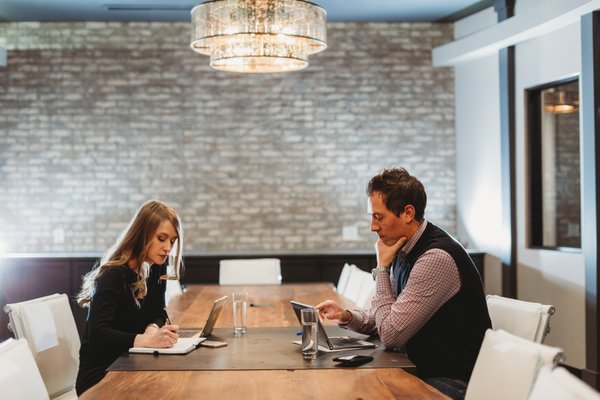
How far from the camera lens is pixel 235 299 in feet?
11.2

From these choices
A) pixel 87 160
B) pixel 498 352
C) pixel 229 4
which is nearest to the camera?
pixel 498 352

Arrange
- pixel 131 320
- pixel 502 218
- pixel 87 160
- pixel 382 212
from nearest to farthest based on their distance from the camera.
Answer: pixel 382 212
pixel 131 320
pixel 502 218
pixel 87 160

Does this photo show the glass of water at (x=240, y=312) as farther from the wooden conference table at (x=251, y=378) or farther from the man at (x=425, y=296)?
the man at (x=425, y=296)

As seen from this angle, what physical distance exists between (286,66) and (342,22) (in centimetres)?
308

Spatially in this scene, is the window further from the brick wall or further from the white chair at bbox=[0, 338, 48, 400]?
the white chair at bbox=[0, 338, 48, 400]

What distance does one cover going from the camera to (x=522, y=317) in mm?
2990

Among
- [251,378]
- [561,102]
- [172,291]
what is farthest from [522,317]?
[561,102]

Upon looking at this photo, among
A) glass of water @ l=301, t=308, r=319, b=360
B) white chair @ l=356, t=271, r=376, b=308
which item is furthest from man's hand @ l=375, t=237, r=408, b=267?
white chair @ l=356, t=271, r=376, b=308

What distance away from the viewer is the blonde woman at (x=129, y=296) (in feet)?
9.95

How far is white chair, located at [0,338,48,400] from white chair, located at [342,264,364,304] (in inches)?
107

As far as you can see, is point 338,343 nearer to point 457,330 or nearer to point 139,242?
point 457,330

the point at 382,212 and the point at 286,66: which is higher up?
the point at 286,66

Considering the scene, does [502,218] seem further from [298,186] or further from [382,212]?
[382,212]

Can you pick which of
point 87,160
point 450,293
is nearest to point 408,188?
point 450,293
